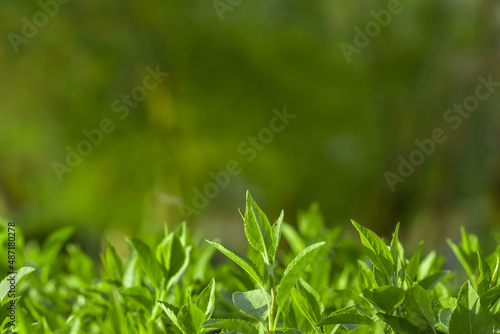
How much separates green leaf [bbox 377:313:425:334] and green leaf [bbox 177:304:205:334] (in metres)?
0.24

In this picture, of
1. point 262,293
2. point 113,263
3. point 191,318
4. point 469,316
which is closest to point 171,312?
point 191,318

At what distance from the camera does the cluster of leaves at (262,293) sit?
A: 2.63 feet

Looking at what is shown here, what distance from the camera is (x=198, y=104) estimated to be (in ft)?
18.7

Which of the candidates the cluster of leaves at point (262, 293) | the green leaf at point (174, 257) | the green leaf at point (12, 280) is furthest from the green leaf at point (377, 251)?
the green leaf at point (12, 280)

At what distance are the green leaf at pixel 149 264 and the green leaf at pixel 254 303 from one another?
0.87ft

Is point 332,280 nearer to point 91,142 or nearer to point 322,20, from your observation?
point 91,142

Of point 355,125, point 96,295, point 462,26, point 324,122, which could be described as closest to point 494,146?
point 462,26

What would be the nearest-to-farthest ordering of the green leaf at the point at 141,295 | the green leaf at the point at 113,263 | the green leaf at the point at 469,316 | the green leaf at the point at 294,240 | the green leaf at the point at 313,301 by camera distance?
the green leaf at the point at 469,316
the green leaf at the point at 313,301
the green leaf at the point at 141,295
the green leaf at the point at 113,263
the green leaf at the point at 294,240

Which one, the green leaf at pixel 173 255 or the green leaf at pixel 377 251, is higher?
the green leaf at pixel 173 255

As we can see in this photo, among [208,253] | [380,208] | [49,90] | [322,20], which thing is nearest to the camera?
[208,253]

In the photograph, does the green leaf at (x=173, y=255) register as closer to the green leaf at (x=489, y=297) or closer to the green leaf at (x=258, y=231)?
the green leaf at (x=258, y=231)

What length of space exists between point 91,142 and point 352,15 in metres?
2.99

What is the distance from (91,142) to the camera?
5.56 metres

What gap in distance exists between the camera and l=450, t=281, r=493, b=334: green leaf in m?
0.77
